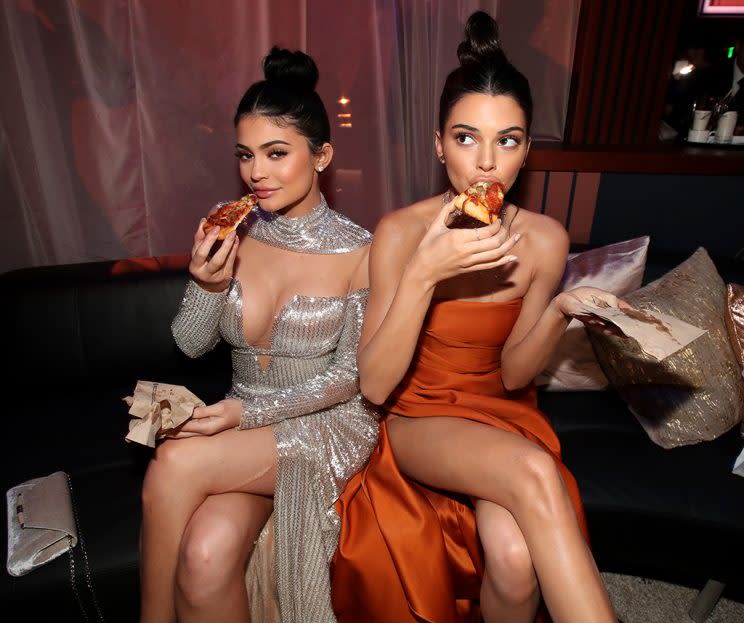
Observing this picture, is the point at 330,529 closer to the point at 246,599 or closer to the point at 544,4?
the point at 246,599

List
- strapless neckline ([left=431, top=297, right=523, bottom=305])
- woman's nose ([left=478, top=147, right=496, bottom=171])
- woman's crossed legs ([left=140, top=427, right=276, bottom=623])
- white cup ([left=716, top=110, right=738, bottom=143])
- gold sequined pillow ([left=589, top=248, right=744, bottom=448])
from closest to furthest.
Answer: woman's crossed legs ([left=140, top=427, right=276, bottom=623])
woman's nose ([left=478, top=147, right=496, bottom=171])
strapless neckline ([left=431, top=297, right=523, bottom=305])
gold sequined pillow ([left=589, top=248, right=744, bottom=448])
white cup ([left=716, top=110, right=738, bottom=143])

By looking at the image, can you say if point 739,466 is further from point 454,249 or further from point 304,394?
point 304,394

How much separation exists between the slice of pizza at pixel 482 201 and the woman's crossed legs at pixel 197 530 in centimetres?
82

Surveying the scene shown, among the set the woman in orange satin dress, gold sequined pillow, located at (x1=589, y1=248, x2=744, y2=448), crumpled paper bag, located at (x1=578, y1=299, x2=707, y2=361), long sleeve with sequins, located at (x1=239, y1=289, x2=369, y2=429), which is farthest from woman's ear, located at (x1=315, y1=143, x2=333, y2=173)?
gold sequined pillow, located at (x1=589, y1=248, x2=744, y2=448)

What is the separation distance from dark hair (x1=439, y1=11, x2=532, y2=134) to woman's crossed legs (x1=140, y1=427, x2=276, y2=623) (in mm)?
1062

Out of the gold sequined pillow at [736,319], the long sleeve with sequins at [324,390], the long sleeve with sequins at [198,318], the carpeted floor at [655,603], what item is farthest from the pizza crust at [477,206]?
the carpeted floor at [655,603]

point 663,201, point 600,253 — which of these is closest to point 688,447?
point 600,253

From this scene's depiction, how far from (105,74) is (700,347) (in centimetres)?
241

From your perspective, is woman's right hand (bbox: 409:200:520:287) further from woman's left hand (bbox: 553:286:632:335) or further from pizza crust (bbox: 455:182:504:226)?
woman's left hand (bbox: 553:286:632:335)

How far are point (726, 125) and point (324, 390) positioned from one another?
8.04 ft

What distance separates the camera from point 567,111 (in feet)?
9.33

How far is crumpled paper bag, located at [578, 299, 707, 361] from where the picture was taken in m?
1.20

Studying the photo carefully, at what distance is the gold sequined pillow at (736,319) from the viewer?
1.87 metres

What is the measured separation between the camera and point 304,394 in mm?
1623
